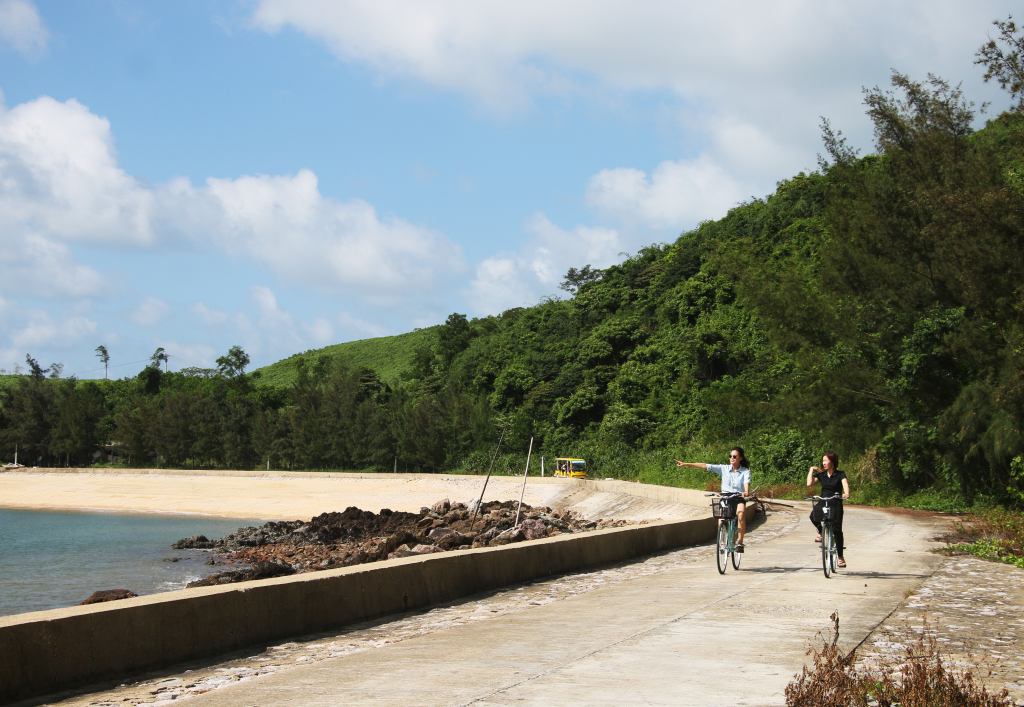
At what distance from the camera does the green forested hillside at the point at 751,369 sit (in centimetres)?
2414

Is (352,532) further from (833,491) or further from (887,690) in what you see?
(887,690)

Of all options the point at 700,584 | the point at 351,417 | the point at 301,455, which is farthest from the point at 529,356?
the point at 700,584

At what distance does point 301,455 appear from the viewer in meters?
83.8

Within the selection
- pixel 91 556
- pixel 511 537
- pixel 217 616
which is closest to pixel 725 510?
pixel 217 616

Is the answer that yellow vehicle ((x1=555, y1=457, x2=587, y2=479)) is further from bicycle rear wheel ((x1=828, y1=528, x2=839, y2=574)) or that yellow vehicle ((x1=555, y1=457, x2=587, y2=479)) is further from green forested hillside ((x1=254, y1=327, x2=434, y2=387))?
green forested hillside ((x1=254, y1=327, x2=434, y2=387))

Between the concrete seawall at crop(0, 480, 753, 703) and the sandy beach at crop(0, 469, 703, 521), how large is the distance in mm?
25786

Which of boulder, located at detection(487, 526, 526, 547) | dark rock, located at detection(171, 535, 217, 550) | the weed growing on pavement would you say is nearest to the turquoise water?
dark rock, located at detection(171, 535, 217, 550)

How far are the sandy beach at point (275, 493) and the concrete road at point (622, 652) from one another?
83.8 ft

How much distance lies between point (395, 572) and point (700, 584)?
4.12 meters

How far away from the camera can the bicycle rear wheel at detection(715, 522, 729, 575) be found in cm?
1223

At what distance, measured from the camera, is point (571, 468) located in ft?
195

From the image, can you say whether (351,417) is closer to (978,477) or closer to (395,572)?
(978,477)

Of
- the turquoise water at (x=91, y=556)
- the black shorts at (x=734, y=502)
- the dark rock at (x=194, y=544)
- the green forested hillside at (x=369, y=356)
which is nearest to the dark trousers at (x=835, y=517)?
the black shorts at (x=734, y=502)

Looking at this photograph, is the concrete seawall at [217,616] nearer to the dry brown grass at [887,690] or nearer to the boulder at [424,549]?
the dry brown grass at [887,690]
